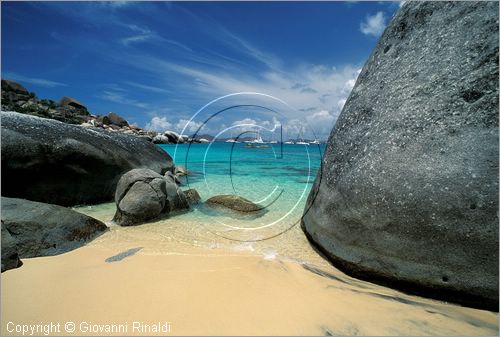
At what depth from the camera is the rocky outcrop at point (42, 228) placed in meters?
3.17

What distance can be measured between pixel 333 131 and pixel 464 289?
6.85ft

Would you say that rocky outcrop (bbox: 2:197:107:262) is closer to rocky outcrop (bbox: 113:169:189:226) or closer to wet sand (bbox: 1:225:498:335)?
wet sand (bbox: 1:225:498:335)

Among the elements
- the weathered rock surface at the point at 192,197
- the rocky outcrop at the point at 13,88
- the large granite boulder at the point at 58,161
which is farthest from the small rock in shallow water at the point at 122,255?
the rocky outcrop at the point at 13,88

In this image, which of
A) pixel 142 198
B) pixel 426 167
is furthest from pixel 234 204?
pixel 426 167

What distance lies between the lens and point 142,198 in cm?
475

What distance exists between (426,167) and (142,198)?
13.0 ft

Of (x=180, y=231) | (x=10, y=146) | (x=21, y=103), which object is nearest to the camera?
(x=180, y=231)

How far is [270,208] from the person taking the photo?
6258mm

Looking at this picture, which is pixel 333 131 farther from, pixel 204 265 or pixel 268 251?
pixel 204 265

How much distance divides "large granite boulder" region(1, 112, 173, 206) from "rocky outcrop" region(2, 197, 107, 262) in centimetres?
164

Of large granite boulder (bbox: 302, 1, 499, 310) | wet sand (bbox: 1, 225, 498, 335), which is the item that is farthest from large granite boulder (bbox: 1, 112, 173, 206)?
large granite boulder (bbox: 302, 1, 499, 310)

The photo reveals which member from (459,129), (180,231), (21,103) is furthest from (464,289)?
(21,103)

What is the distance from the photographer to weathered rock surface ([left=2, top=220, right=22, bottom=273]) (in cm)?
267
